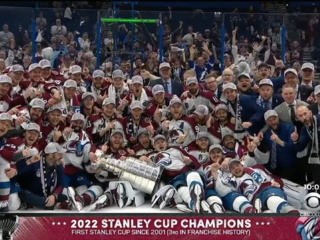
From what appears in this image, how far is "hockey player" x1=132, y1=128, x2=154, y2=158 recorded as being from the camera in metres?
7.71

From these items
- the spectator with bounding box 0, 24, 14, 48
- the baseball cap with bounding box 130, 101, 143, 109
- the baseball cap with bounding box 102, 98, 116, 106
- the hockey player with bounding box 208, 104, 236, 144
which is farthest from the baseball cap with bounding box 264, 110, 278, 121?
the spectator with bounding box 0, 24, 14, 48

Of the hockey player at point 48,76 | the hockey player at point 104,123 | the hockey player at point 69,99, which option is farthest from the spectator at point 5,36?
the hockey player at point 104,123

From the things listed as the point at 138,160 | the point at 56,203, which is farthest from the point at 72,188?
the point at 138,160

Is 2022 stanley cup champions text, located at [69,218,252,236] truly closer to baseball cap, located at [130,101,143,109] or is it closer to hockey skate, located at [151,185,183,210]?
hockey skate, located at [151,185,183,210]

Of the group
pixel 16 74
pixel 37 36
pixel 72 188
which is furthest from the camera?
pixel 37 36

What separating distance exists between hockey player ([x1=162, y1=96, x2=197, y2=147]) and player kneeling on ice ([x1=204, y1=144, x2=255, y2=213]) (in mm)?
503

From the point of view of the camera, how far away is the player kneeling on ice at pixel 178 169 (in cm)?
709

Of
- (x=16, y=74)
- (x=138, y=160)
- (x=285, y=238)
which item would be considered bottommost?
(x=285, y=238)

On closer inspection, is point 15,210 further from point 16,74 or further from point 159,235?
point 16,74

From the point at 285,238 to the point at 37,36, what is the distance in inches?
218

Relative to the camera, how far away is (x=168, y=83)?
924 cm

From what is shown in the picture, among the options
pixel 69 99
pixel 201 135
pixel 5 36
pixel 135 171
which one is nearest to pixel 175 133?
pixel 201 135

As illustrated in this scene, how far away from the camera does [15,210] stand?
6.87 metres

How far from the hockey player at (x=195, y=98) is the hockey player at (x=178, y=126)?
36 centimetres
